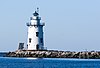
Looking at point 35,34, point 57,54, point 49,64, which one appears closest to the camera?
point 49,64

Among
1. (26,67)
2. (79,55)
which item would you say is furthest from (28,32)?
(26,67)

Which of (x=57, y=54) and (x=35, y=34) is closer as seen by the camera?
(x=35, y=34)

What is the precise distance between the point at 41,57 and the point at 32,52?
3.13 meters

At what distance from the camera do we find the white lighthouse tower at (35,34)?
5074 inches

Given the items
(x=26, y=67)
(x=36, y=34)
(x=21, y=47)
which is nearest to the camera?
(x=26, y=67)

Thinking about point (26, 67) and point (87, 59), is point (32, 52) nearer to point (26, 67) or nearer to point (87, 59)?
point (87, 59)

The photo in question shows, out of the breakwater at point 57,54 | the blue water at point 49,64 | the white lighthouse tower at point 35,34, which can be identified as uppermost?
the white lighthouse tower at point 35,34

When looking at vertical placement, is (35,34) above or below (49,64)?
above

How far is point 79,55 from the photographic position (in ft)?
433

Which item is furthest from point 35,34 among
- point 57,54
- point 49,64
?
point 49,64

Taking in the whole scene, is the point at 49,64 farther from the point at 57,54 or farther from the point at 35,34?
the point at 57,54

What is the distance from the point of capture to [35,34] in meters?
129

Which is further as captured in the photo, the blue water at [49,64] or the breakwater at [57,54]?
the breakwater at [57,54]

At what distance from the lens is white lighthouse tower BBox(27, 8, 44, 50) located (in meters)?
129
